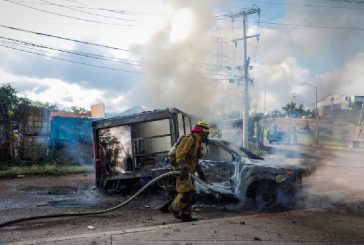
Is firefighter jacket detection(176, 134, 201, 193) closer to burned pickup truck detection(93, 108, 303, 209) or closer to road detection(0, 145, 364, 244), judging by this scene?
road detection(0, 145, 364, 244)

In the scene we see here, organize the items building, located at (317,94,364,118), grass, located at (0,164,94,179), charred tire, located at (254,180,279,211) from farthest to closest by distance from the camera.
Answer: grass, located at (0,164,94,179) < building, located at (317,94,364,118) < charred tire, located at (254,180,279,211)

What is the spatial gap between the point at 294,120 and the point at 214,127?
14.1ft

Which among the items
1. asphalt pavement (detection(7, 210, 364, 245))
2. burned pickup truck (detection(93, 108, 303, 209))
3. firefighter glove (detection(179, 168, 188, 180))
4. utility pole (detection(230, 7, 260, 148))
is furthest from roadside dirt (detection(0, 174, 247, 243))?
utility pole (detection(230, 7, 260, 148))

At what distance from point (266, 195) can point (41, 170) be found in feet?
31.8

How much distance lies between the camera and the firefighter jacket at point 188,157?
6.20 m

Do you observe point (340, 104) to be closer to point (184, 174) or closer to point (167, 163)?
point (167, 163)

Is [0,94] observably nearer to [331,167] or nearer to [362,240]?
[331,167]

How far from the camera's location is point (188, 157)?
20.8 feet

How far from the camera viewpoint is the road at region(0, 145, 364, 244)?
17.9 feet

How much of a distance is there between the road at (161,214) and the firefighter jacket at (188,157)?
0.61 metres

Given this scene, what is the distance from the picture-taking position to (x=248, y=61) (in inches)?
1065

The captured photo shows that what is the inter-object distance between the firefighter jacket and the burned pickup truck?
1.48 metres

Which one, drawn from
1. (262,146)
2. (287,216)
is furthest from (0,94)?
(287,216)

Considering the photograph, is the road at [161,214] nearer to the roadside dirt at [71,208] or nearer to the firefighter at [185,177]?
the roadside dirt at [71,208]
